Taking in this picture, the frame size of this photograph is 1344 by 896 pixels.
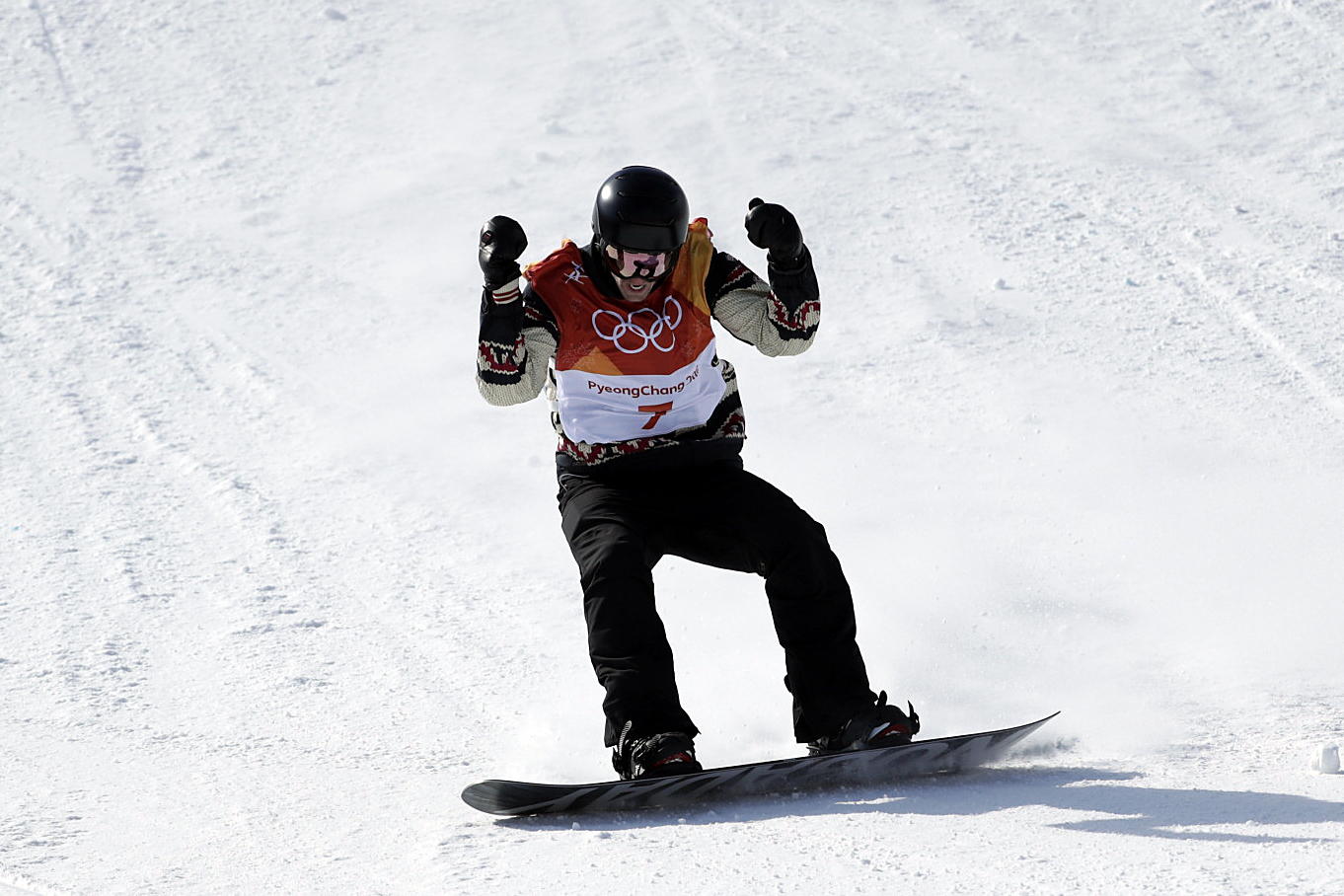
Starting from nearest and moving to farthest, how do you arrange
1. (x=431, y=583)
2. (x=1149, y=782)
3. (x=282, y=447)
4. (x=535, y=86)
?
1. (x=1149, y=782)
2. (x=431, y=583)
3. (x=282, y=447)
4. (x=535, y=86)

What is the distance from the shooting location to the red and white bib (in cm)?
384

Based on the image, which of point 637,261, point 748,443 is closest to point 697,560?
point 637,261

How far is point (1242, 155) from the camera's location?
29.6ft

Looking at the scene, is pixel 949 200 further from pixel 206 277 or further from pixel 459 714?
pixel 459 714

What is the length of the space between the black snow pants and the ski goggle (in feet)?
1.71

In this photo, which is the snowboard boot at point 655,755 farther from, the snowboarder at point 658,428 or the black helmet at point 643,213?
the black helmet at point 643,213

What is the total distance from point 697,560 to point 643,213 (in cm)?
91

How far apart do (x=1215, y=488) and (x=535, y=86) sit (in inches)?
257

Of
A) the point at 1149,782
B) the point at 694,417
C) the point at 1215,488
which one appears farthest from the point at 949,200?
the point at 1149,782

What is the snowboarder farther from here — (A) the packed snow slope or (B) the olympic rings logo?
(A) the packed snow slope

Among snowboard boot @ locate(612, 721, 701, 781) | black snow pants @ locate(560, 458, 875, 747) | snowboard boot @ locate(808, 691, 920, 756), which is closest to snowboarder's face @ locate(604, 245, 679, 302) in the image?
black snow pants @ locate(560, 458, 875, 747)

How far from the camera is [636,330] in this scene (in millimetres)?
3836

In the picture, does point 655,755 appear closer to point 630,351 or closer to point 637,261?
point 630,351

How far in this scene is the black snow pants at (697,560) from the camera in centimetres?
353
